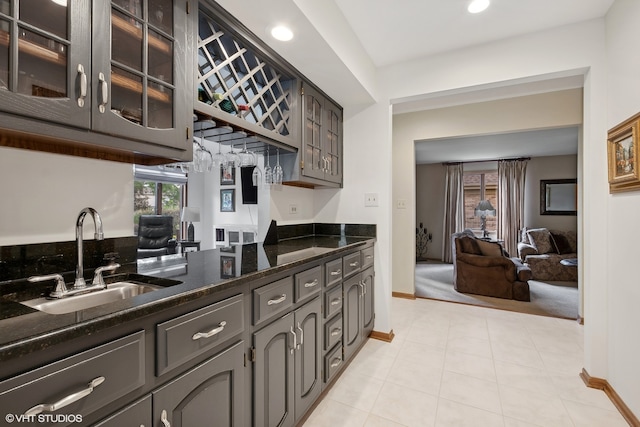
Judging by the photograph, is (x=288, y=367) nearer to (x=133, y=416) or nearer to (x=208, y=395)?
(x=208, y=395)

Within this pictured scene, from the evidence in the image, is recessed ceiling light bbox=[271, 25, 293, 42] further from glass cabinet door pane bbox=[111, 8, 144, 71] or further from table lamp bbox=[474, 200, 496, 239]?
table lamp bbox=[474, 200, 496, 239]

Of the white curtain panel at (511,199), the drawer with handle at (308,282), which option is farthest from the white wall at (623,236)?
the white curtain panel at (511,199)

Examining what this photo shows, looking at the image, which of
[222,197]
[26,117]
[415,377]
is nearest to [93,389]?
[26,117]

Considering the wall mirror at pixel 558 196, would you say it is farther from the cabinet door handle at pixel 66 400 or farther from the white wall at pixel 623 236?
the cabinet door handle at pixel 66 400

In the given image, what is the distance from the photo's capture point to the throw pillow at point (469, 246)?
4.23 m

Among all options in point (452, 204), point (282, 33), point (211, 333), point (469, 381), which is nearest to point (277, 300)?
point (211, 333)

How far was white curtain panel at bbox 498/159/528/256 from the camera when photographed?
6.57 meters

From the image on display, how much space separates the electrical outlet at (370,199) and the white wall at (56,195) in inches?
76.7

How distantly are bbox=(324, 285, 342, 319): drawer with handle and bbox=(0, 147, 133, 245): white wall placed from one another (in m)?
1.16

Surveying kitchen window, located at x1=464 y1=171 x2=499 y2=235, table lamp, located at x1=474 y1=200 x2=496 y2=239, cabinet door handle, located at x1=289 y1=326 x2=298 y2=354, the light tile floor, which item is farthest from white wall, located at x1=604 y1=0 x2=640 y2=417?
kitchen window, located at x1=464 y1=171 x2=499 y2=235

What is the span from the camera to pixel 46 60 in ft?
Result: 2.89

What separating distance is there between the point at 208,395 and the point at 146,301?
0.44 meters

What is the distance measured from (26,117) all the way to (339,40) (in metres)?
1.74

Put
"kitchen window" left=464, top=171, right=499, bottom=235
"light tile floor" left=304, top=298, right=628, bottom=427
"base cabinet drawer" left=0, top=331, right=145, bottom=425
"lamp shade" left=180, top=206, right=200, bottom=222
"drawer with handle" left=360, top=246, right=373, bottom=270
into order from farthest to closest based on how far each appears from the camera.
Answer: "kitchen window" left=464, top=171, right=499, bottom=235 < "lamp shade" left=180, top=206, right=200, bottom=222 < "drawer with handle" left=360, top=246, right=373, bottom=270 < "light tile floor" left=304, top=298, right=628, bottom=427 < "base cabinet drawer" left=0, top=331, right=145, bottom=425
